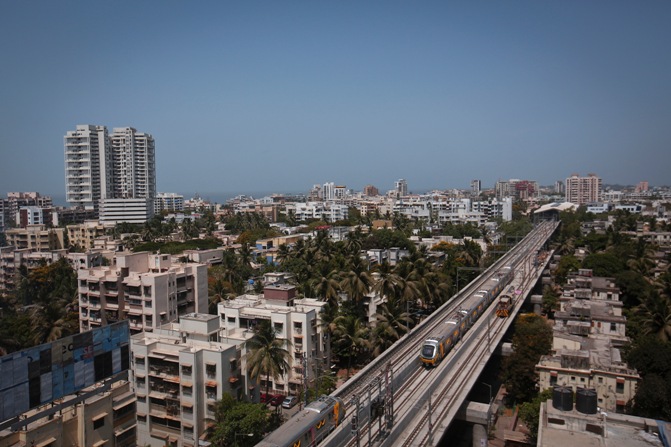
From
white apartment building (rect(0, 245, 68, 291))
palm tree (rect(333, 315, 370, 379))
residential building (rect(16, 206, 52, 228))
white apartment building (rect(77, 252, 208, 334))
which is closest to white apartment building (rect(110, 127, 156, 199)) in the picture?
residential building (rect(16, 206, 52, 228))

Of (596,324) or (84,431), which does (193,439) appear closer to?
(84,431)

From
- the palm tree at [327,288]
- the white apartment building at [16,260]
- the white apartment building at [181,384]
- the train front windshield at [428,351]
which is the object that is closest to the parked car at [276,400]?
the white apartment building at [181,384]

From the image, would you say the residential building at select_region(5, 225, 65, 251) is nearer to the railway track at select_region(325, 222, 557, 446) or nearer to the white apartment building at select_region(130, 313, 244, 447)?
the white apartment building at select_region(130, 313, 244, 447)

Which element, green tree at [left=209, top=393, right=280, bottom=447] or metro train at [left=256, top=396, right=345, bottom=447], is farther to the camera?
green tree at [left=209, top=393, right=280, bottom=447]

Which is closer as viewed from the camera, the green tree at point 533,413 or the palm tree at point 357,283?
the green tree at point 533,413

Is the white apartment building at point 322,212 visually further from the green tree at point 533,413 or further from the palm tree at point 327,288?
the green tree at point 533,413

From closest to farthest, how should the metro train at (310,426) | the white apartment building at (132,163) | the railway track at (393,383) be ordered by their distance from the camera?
1. the metro train at (310,426)
2. the railway track at (393,383)
3. the white apartment building at (132,163)
